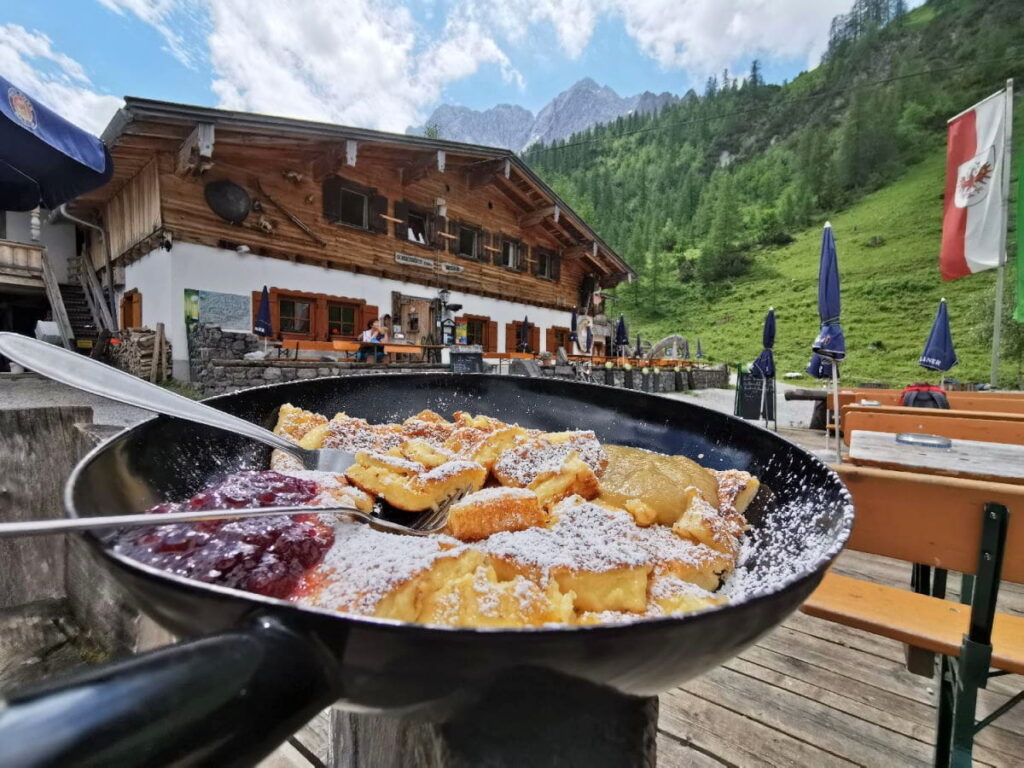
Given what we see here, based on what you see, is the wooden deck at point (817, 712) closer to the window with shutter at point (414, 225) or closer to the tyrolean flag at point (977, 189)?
the tyrolean flag at point (977, 189)

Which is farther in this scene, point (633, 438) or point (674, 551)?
point (633, 438)

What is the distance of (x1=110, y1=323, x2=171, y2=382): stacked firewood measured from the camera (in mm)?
8812

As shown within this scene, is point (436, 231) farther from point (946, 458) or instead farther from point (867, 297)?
point (867, 297)

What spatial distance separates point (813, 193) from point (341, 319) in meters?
63.9

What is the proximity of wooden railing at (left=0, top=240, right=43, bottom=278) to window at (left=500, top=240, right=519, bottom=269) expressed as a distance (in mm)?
12563

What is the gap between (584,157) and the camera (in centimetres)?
7906

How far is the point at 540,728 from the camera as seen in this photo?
448 mm

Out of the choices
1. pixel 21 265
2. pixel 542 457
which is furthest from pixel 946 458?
pixel 21 265

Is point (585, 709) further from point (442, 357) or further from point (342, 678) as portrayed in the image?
point (442, 357)

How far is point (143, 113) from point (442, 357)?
736 cm

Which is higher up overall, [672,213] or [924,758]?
[672,213]

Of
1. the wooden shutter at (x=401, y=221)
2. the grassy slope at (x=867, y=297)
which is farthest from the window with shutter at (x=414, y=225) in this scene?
the grassy slope at (x=867, y=297)

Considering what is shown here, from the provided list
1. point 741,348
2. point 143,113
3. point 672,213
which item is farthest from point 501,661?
point 672,213

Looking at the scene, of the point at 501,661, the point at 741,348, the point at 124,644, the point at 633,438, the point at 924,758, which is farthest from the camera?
the point at 741,348
